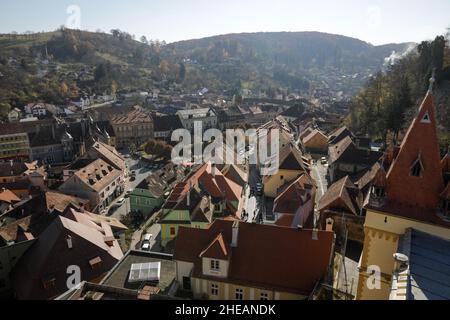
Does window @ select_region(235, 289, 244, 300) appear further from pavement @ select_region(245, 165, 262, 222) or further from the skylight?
pavement @ select_region(245, 165, 262, 222)

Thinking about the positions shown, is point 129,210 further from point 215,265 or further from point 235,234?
point 235,234

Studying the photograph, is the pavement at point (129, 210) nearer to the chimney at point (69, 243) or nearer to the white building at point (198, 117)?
the chimney at point (69, 243)

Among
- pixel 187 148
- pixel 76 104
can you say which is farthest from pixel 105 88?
pixel 187 148

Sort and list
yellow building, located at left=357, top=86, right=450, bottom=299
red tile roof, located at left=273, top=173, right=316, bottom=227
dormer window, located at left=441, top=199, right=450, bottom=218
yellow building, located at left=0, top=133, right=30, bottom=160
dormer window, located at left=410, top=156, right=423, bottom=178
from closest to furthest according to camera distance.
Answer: dormer window, located at left=441, top=199, right=450, bottom=218 → yellow building, located at left=357, top=86, right=450, bottom=299 → dormer window, located at left=410, top=156, right=423, bottom=178 → red tile roof, located at left=273, top=173, right=316, bottom=227 → yellow building, located at left=0, top=133, right=30, bottom=160

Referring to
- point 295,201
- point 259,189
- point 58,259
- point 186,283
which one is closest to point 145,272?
point 186,283

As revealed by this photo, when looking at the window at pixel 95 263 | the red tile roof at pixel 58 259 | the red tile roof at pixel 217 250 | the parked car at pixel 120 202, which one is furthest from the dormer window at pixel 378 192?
the parked car at pixel 120 202

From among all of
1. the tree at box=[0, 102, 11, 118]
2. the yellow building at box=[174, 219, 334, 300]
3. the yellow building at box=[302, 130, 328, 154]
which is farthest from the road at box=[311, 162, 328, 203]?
the tree at box=[0, 102, 11, 118]

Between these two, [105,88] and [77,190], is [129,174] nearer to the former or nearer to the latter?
[77,190]
